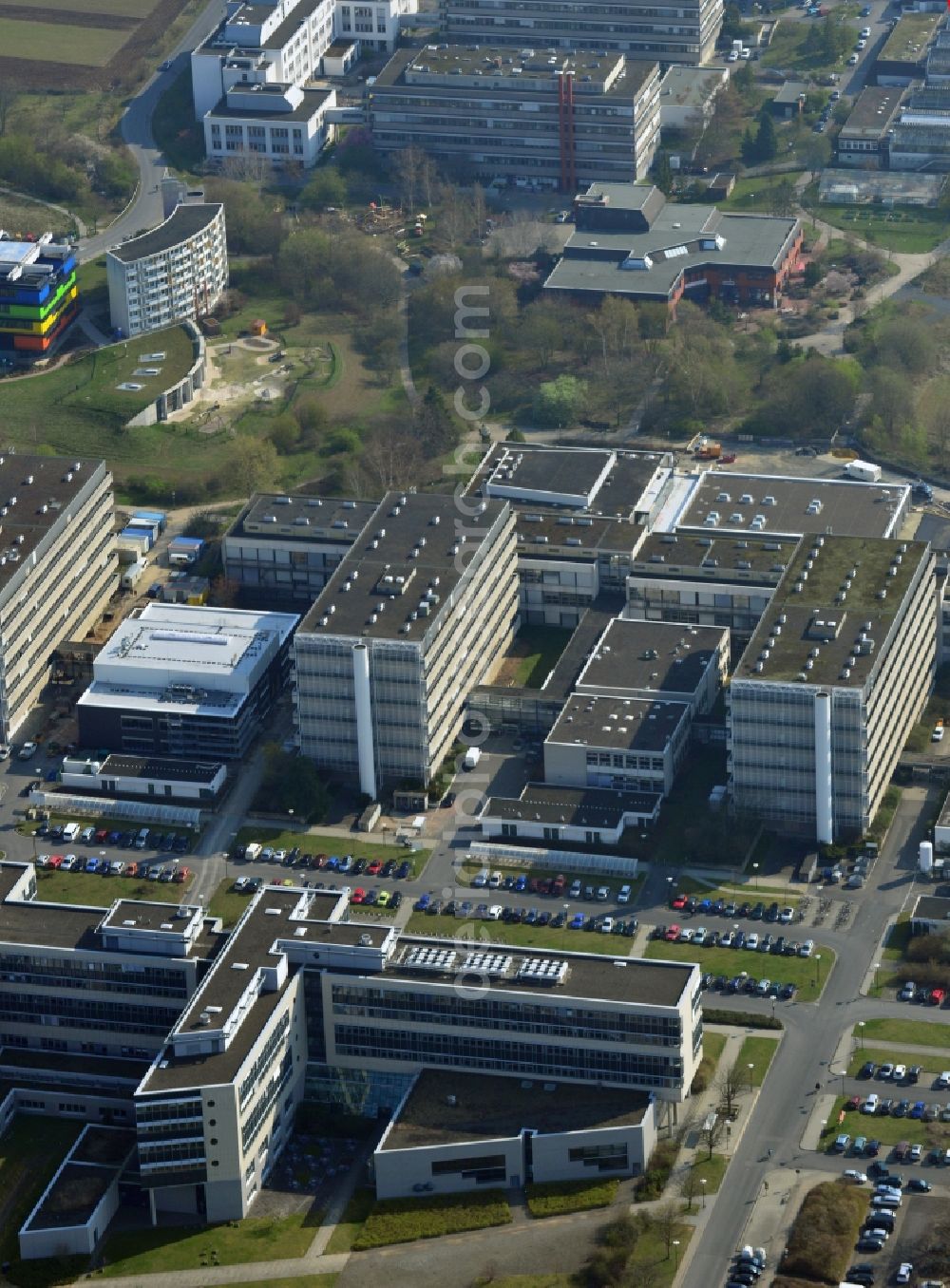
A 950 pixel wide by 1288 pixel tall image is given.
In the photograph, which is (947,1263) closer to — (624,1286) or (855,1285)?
(855,1285)

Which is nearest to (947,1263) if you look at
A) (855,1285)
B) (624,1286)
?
(855,1285)
